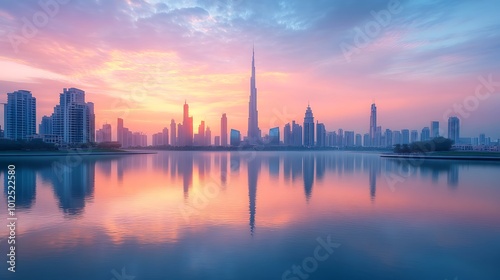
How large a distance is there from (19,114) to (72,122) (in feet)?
74.8

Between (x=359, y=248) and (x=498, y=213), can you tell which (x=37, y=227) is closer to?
(x=359, y=248)

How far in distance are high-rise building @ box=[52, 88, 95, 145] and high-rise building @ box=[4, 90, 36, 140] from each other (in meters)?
8.96

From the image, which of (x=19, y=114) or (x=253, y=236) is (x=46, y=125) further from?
(x=253, y=236)

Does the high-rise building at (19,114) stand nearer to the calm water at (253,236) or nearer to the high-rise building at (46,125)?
the high-rise building at (46,125)

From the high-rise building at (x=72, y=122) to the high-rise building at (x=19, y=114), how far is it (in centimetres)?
896

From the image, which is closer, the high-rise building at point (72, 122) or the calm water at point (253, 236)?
the calm water at point (253, 236)

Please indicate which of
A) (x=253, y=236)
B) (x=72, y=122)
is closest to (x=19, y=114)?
(x=72, y=122)

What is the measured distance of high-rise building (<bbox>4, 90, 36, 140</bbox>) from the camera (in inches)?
4611

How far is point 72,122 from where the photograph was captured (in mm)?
116250

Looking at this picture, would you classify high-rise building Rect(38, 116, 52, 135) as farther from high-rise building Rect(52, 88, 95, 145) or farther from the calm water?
the calm water

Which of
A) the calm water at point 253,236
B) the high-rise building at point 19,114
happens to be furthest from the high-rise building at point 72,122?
the calm water at point 253,236

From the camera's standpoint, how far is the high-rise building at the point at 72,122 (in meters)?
116

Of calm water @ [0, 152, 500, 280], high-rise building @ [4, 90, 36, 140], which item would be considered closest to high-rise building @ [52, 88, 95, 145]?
high-rise building @ [4, 90, 36, 140]

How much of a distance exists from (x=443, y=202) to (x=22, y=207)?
22702mm
